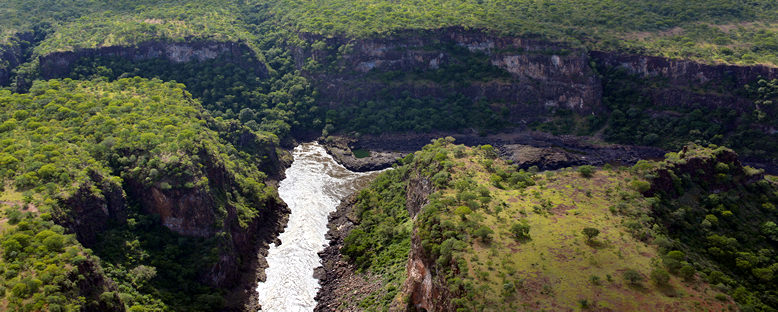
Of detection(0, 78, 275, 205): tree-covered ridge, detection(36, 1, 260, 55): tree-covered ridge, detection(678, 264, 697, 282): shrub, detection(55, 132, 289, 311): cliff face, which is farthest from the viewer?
detection(36, 1, 260, 55): tree-covered ridge

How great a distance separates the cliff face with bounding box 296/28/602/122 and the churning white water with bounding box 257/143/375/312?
21.1 m

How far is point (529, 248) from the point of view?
201 feet

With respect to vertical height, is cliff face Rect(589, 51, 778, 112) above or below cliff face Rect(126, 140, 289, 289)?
above

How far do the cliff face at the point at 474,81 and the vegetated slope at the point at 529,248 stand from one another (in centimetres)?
5493

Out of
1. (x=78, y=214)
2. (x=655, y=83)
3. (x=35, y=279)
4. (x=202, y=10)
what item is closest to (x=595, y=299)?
(x=35, y=279)

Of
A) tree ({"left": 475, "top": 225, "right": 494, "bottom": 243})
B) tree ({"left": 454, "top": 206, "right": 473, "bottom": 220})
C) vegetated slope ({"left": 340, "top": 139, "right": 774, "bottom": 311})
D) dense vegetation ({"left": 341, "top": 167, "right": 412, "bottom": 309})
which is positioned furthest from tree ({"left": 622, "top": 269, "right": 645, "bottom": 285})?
dense vegetation ({"left": 341, "top": 167, "right": 412, "bottom": 309})

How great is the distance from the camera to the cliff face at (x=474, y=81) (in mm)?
133250

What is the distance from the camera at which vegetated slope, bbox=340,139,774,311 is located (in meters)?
54.4

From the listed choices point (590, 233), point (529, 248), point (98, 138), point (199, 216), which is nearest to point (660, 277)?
point (590, 233)

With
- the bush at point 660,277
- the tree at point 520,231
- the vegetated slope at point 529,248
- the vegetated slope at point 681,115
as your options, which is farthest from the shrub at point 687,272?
the vegetated slope at point 681,115

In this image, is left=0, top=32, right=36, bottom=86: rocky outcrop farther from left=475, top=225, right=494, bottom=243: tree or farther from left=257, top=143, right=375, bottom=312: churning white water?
left=475, top=225, right=494, bottom=243: tree

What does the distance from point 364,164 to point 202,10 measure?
70092mm

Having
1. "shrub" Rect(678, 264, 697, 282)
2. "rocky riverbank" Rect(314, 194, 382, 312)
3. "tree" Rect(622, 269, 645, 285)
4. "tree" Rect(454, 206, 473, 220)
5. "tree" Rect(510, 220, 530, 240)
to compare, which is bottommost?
"rocky riverbank" Rect(314, 194, 382, 312)

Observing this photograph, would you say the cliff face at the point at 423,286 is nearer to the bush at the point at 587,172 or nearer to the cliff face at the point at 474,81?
the bush at the point at 587,172
